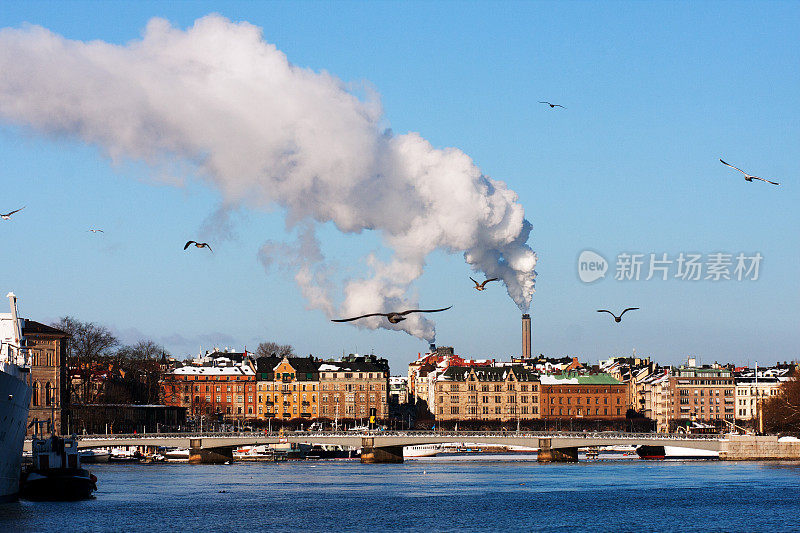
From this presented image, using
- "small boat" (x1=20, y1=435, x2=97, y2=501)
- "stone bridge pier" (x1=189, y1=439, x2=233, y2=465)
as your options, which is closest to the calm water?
"small boat" (x1=20, y1=435, x2=97, y2=501)

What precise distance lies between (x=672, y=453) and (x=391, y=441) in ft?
135

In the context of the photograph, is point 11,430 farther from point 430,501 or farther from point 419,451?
point 419,451

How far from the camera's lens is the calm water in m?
68.2

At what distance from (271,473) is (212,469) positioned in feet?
27.2

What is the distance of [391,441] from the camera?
440 ft

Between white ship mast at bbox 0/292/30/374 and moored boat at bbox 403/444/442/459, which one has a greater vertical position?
white ship mast at bbox 0/292/30/374

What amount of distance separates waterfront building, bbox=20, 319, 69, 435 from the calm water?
824 inches

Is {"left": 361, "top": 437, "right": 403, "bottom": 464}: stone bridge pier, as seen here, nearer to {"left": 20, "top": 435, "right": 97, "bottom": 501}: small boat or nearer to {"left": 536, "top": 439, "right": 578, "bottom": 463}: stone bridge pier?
{"left": 536, "top": 439, "right": 578, "bottom": 463}: stone bridge pier

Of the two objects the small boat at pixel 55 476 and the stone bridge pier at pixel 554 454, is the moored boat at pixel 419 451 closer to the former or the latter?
the stone bridge pier at pixel 554 454

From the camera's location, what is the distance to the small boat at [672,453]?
152875 mm

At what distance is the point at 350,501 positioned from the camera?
270 ft

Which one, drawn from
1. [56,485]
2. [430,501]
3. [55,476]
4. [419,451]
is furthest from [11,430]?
[419,451]

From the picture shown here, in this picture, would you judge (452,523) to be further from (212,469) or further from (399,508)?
(212,469)

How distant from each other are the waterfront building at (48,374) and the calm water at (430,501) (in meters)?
20.9
